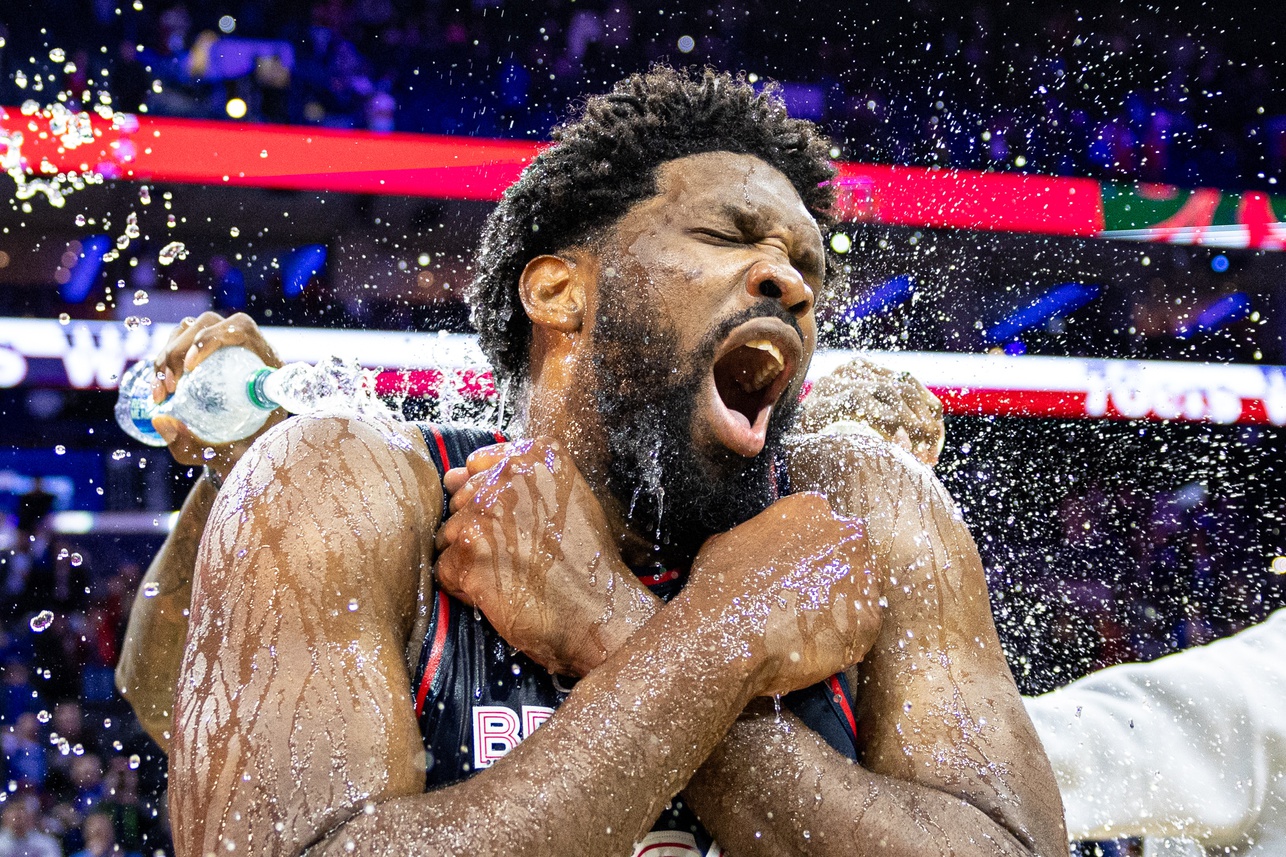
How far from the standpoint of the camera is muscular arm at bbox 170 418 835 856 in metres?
1.27

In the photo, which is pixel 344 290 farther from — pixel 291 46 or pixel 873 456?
pixel 873 456

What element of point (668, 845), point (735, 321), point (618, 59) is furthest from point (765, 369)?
point (618, 59)

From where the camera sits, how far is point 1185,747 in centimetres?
309

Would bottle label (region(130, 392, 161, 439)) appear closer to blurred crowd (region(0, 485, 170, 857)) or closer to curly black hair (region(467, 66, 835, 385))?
curly black hair (region(467, 66, 835, 385))

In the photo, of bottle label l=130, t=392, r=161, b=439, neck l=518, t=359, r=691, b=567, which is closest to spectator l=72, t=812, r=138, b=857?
bottle label l=130, t=392, r=161, b=439

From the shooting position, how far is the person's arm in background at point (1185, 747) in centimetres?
294

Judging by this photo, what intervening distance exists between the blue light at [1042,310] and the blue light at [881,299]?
1.90 ft

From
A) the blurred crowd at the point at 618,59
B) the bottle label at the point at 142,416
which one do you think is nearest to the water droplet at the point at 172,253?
the blurred crowd at the point at 618,59

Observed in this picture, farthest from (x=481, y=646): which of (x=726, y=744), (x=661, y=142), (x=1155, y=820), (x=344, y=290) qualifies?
(x=344, y=290)

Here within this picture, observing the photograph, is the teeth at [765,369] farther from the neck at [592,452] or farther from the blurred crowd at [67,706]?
the blurred crowd at [67,706]

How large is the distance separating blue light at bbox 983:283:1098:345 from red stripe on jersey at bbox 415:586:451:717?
17.8ft

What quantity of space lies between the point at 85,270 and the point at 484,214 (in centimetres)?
206

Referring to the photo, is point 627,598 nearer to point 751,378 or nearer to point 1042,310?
point 751,378

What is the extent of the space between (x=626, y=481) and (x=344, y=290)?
13.8 ft
